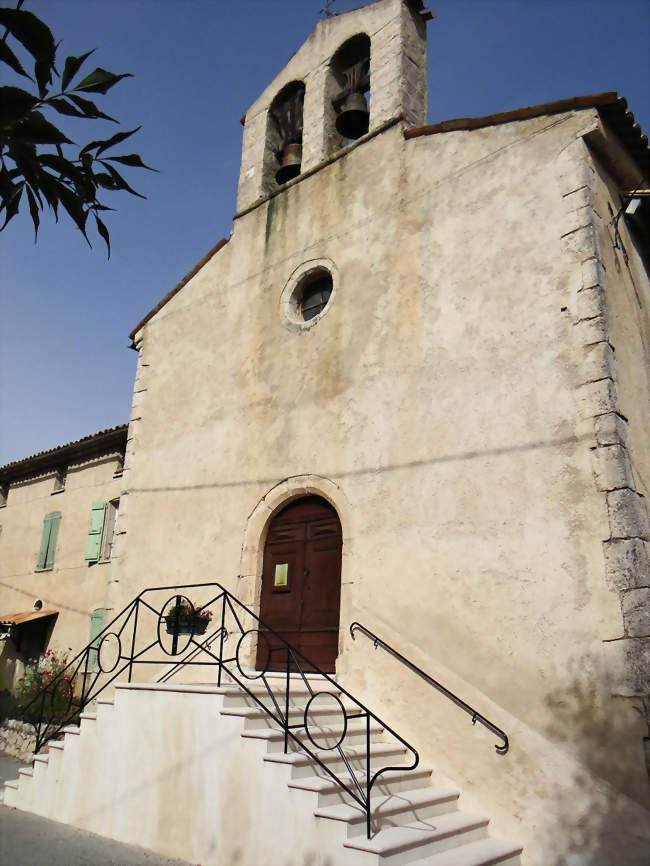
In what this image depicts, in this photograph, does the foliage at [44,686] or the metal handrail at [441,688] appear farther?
the foliage at [44,686]

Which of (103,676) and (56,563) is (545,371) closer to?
(103,676)

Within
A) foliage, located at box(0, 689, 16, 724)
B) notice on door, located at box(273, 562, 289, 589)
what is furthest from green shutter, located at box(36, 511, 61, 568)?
notice on door, located at box(273, 562, 289, 589)

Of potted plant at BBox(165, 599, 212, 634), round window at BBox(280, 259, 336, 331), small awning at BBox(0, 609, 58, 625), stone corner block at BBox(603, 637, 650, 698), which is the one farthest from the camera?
small awning at BBox(0, 609, 58, 625)

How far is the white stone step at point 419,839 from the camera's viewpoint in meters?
4.07

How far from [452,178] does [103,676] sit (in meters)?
7.71

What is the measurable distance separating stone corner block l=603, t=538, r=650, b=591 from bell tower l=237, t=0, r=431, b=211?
5694mm

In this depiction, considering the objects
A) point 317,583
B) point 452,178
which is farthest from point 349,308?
point 317,583

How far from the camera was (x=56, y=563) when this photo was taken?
14.0 meters

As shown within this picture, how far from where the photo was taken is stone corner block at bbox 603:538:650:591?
16.4 feet

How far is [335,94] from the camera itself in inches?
374

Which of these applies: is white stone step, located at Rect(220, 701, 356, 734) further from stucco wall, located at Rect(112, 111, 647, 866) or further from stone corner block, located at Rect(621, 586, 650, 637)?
stone corner block, located at Rect(621, 586, 650, 637)

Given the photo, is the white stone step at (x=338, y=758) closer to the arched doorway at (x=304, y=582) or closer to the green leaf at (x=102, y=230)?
the arched doorway at (x=304, y=582)

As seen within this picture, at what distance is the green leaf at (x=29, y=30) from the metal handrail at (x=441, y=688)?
17.5 ft

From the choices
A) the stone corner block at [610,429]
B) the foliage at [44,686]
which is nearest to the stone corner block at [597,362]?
the stone corner block at [610,429]
